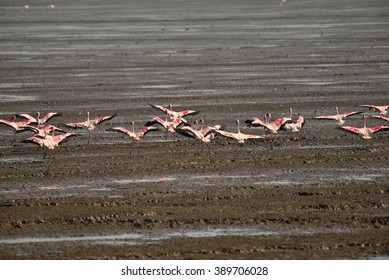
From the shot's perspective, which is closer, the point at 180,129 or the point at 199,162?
the point at 199,162

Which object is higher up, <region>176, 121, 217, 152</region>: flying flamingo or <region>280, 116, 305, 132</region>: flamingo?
<region>280, 116, 305, 132</region>: flamingo

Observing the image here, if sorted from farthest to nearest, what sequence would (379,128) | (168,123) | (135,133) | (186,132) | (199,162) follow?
(168,123), (135,133), (379,128), (186,132), (199,162)

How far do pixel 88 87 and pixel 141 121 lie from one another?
7000mm

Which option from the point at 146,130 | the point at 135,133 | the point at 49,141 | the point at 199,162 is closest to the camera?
the point at 199,162

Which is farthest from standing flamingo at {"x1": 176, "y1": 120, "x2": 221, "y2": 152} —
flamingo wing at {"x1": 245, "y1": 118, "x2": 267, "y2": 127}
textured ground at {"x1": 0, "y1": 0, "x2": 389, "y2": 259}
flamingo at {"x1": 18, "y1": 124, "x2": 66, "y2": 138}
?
flamingo at {"x1": 18, "y1": 124, "x2": 66, "y2": 138}

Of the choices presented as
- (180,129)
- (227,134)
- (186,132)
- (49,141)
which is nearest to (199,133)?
(186,132)

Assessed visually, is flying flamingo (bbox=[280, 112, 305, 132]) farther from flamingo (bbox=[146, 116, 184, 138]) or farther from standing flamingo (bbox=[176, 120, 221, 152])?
flamingo (bbox=[146, 116, 184, 138])

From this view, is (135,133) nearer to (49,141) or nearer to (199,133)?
(199,133)

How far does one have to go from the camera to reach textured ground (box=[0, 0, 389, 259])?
1500 centimetres

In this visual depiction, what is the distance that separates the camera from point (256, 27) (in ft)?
173

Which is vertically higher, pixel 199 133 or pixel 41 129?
pixel 41 129

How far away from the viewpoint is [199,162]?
20438mm

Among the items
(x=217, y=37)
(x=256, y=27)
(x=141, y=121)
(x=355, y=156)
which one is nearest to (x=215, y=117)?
(x=141, y=121)
